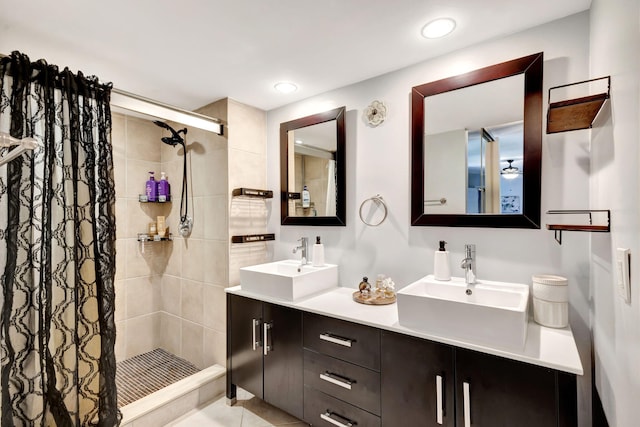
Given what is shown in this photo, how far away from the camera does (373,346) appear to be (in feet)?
4.88

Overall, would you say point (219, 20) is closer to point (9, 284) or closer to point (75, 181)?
point (75, 181)

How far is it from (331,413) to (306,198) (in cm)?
142

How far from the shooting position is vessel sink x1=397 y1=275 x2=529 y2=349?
3.84 feet

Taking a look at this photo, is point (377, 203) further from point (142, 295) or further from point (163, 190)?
point (142, 295)

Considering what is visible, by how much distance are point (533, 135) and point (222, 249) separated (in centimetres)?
213

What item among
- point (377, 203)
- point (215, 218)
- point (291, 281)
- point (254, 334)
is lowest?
point (254, 334)

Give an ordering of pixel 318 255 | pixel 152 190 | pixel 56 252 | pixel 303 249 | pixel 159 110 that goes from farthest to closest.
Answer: pixel 152 190 < pixel 303 249 < pixel 318 255 < pixel 159 110 < pixel 56 252

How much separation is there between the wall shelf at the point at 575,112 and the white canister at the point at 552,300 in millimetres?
671

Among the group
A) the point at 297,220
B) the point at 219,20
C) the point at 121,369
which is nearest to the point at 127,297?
the point at 121,369

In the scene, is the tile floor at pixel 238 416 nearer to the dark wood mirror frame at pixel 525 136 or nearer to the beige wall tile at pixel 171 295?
the beige wall tile at pixel 171 295

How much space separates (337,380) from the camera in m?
1.61

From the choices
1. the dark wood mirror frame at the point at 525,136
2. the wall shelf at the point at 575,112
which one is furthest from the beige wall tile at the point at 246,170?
the wall shelf at the point at 575,112

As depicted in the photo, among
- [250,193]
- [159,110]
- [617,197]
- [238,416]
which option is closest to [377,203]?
[250,193]

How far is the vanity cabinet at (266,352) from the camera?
179 cm
